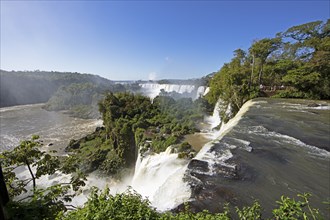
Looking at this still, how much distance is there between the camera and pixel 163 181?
30.9 feet

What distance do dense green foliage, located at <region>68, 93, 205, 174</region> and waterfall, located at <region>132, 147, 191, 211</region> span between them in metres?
1.04

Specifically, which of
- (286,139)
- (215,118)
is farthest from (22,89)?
(286,139)

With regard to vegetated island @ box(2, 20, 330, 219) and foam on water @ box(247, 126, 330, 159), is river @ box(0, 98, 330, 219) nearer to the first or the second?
foam on water @ box(247, 126, 330, 159)

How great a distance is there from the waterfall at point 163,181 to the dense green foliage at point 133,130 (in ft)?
3.41

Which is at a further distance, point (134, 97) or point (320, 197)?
point (134, 97)

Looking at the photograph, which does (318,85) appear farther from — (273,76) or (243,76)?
(243,76)

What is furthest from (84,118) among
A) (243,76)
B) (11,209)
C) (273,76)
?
(11,209)

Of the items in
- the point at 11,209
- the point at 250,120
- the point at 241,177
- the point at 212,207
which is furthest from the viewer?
the point at 250,120

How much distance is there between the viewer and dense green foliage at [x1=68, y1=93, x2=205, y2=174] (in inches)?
660

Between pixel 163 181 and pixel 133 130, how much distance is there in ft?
35.8

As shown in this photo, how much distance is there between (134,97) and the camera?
27.6 m

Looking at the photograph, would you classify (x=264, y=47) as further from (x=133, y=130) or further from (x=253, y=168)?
(x=253, y=168)

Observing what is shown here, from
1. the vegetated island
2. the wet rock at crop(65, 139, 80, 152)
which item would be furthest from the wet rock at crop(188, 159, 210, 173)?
the wet rock at crop(65, 139, 80, 152)

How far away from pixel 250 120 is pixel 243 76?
14.7 metres
